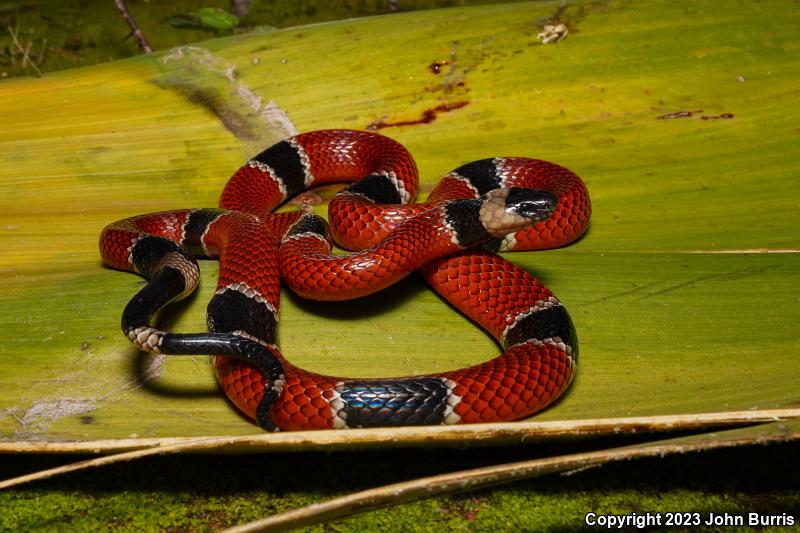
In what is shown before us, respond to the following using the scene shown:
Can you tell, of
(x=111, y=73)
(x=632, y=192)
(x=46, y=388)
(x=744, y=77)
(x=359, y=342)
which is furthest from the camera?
(x=111, y=73)

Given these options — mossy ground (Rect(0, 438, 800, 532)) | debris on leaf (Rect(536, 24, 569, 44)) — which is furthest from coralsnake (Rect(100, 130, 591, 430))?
debris on leaf (Rect(536, 24, 569, 44))

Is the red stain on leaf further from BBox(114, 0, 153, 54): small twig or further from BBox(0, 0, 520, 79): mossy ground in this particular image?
BBox(114, 0, 153, 54): small twig

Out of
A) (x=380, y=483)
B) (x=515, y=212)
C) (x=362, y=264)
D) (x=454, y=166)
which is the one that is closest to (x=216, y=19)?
(x=454, y=166)

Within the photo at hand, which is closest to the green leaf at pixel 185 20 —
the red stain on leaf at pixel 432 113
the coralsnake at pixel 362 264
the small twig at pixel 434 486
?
the coralsnake at pixel 362 264

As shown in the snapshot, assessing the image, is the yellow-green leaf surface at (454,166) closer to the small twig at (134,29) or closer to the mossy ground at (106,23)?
the small twig at (134,29)

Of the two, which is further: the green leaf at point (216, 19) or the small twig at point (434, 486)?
the green leaf at point (216, 19)

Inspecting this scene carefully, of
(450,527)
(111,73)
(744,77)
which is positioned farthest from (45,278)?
(744,77)

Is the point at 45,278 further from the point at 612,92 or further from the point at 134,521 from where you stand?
the point at 612,92

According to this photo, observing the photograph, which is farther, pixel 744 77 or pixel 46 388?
pixel 744 77

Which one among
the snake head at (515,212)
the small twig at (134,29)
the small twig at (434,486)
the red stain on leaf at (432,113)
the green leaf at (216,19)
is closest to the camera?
the small twig at (434,486)
